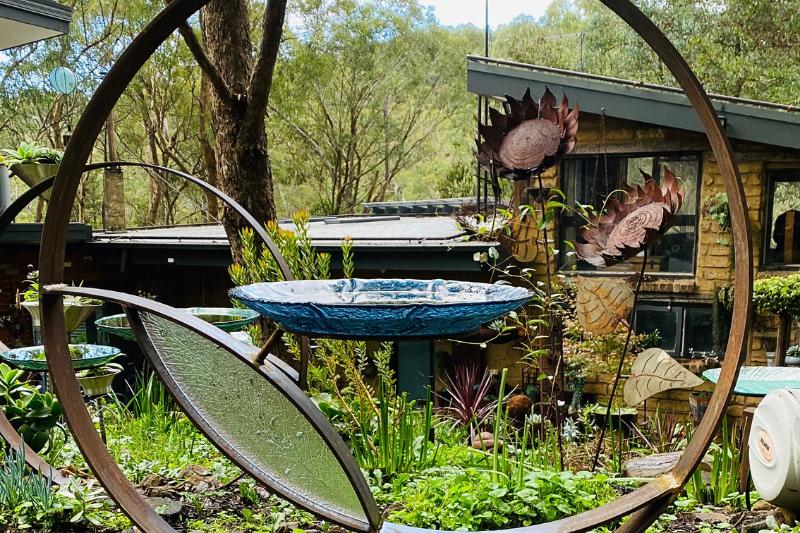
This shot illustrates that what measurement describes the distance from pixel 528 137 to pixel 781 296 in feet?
10.9

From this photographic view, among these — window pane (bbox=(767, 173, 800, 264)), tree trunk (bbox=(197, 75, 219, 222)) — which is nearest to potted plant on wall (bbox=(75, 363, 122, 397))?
window pane (bbox=(767, 173, 800, 264))

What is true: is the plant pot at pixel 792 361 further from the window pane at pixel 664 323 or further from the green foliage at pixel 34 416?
the green foliage at pixel 34 416

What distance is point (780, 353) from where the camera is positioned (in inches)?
200

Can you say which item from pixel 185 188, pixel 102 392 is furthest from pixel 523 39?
pixel 102 392

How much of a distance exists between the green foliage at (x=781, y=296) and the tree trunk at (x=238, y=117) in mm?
3863

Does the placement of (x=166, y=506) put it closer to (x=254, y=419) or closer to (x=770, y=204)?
(x=254, y=419)

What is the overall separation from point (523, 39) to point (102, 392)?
23.6 metres

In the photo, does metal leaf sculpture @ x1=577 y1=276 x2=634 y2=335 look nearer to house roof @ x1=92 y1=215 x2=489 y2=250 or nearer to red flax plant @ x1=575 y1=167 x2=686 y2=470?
house roof @ x1=92 y1=215 x2=489 y2=250

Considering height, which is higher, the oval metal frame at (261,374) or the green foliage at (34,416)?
the oval metal frame at (261,374)

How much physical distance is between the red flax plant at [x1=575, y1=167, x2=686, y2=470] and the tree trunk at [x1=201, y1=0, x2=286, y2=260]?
6.65 ft

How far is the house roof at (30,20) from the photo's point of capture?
20.0ft

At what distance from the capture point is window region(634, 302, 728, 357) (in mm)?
7020

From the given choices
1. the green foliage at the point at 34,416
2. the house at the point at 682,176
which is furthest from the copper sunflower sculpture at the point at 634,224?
the house at the point at 682,176

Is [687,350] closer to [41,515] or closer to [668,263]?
[668,263]
